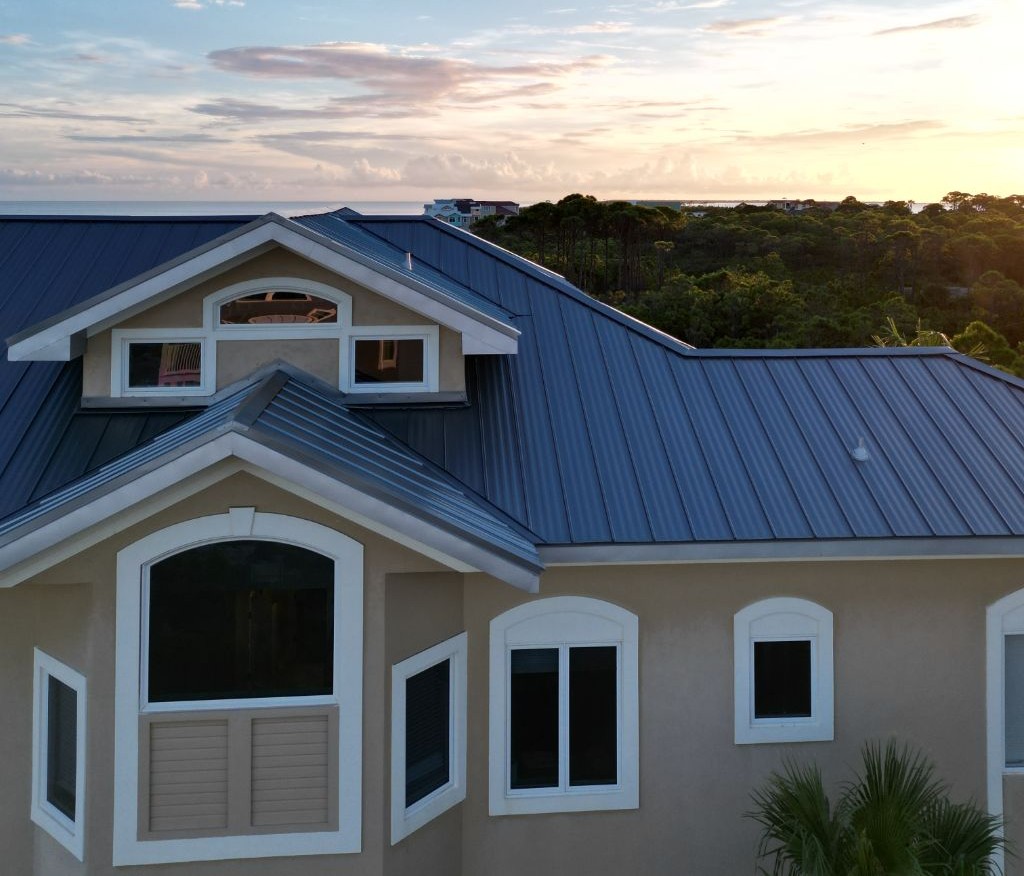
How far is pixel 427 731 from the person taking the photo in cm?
1046

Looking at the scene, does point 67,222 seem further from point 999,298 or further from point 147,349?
point 999,298

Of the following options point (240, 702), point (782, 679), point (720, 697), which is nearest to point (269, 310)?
point (240, 702)

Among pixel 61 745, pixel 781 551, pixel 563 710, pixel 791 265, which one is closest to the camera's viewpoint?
pixel 61 745

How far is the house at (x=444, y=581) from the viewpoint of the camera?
9469 mm

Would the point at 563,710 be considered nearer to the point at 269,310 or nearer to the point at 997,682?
the point at 997,682

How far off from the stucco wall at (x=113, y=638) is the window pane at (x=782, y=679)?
11.6 feet

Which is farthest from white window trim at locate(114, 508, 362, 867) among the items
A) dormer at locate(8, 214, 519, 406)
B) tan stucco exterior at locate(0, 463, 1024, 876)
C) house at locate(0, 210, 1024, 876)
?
dormer at locate(8, 214, 519, 406)

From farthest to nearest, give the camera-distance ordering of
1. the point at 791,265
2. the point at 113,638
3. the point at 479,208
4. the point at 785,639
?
the point at 479,208 → the point at 791,265 → the point at 785,639 → the point at 113,638

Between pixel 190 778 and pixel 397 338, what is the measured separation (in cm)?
500

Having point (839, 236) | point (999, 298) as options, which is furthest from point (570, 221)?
point (999, 298)

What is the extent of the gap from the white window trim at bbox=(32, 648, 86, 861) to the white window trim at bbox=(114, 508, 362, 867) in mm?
403

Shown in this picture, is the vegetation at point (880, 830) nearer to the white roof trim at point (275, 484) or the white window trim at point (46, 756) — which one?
the white roof trim at point (275, 484)

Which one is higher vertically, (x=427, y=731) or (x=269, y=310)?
(x=269, y=310)

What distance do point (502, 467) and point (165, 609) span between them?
12.1ft
